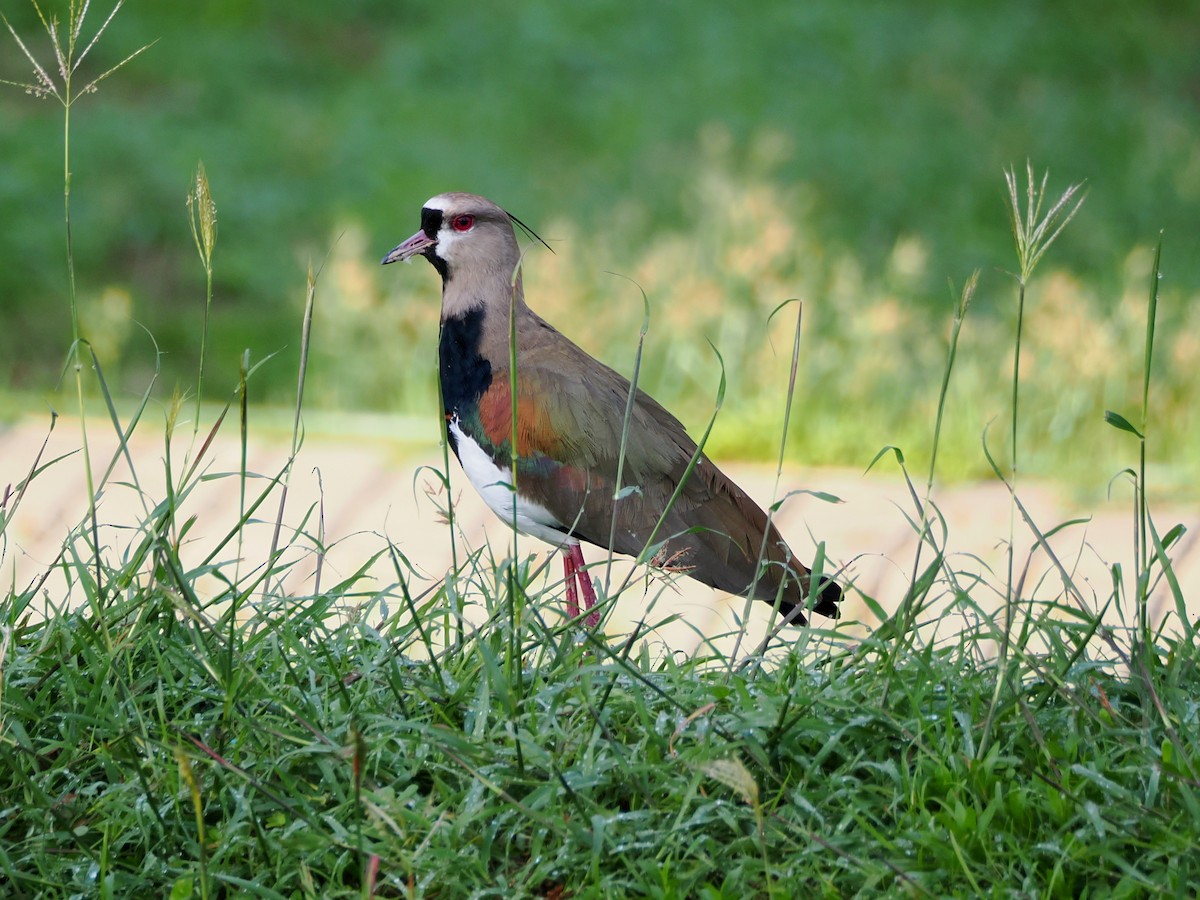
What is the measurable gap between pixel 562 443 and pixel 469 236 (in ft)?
1.61

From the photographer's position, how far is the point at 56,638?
2623 millimetres

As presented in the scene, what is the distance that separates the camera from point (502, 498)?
3111 mm

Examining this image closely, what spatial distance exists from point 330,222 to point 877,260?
2.60m

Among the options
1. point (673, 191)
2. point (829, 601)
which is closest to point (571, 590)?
point (829, 601)

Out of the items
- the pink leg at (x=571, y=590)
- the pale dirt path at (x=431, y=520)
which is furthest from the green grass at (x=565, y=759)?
the pale dirt path at (x=431, y=520)

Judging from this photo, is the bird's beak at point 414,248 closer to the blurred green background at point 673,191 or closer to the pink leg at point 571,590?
the pink leg at point 571,590

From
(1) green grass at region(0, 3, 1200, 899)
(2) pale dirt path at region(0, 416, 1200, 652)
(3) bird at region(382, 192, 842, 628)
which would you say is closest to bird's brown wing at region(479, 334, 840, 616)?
(3) bird at region(382, 192, 842, 628)

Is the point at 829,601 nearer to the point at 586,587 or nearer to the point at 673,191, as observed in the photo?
the point at 586,587

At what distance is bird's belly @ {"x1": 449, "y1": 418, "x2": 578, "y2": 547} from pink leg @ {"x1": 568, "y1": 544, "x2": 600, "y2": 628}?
36 millimetres

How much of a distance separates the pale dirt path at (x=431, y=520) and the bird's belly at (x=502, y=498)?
105 cm

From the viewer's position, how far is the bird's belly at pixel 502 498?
3107mm

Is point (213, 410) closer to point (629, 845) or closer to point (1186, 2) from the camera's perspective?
point (629, 845)

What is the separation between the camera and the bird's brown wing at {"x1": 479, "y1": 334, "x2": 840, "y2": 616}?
10.2 ft

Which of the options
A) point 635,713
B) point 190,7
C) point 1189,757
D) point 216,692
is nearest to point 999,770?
point 1189,757
